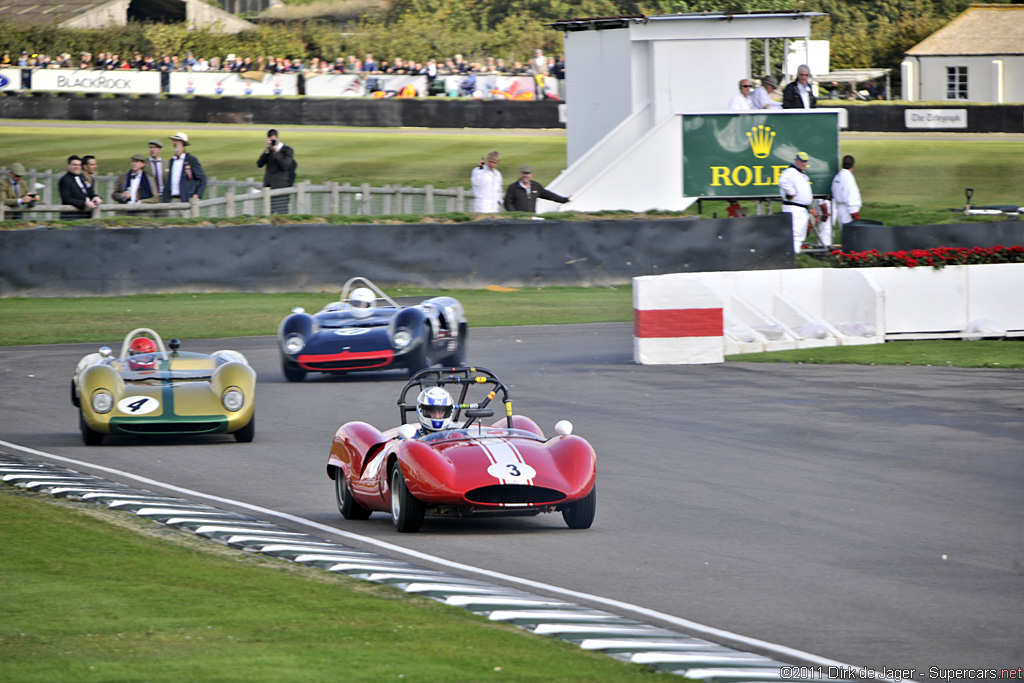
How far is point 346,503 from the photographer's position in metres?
9.04

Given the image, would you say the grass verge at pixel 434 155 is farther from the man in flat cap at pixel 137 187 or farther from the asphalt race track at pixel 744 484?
the asphalt race track at pixel 744 484

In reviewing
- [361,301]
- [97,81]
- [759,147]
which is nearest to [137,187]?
[361,301]

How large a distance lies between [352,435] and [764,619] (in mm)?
3806


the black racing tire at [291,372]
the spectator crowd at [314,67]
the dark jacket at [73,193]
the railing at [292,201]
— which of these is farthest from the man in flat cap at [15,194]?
the spectator crowd at [314,67]

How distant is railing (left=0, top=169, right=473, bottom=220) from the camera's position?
2425 cm

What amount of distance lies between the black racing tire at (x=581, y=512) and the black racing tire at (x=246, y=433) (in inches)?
162

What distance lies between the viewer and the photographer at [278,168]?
2544 cm

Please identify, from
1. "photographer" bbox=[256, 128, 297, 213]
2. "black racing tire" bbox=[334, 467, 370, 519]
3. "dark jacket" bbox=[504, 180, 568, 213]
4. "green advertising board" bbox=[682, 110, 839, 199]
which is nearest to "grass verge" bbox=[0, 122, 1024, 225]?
"green advertising board" bbox=[682, 110, 839, 199]

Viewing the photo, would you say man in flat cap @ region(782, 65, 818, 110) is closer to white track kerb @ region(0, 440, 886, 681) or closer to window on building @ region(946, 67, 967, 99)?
white track kerb @ region(0, 440, 886, 681)

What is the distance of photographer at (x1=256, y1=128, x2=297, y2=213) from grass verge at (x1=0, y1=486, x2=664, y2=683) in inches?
728

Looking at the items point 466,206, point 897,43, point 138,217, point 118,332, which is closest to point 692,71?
point 466,206

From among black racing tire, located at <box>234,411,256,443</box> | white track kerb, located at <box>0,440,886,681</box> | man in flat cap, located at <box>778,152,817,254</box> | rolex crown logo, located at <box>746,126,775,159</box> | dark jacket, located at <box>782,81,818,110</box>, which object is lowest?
white track kerb, located at <box>0,440,886,681</box>

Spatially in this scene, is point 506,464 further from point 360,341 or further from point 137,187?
point 137,187

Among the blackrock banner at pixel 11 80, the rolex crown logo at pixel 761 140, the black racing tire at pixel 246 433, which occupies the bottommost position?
the black racing tire at pixel 246 433
